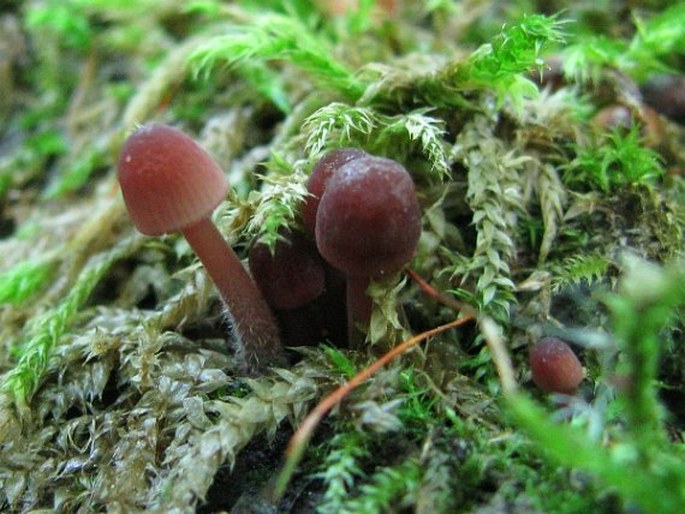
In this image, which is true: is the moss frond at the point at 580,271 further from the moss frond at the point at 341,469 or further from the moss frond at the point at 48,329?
the moss frond at the point at 48,329

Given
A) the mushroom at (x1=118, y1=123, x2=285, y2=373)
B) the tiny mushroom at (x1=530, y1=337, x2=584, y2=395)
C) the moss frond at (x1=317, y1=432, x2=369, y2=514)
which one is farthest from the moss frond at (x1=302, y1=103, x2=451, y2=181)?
the moss frond at (x1=317, y1=432, x2=369, y2=514)

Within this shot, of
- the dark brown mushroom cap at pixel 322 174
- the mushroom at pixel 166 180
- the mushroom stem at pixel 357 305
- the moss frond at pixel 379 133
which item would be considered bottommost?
the mushroom stem at pixel 357 305

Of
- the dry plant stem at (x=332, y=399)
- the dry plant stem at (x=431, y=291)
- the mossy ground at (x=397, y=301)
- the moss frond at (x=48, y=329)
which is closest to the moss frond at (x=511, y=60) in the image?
the mossy ground at (x=397, y=301)

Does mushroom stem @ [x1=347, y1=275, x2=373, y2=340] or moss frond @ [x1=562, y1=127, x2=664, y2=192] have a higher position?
mushroom stem @ [x1=347, y1=275, x2=373, y2=340]

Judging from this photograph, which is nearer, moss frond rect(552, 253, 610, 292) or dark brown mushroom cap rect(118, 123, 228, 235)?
dark brown mushroom cap rect(118, 123, 228, 235)

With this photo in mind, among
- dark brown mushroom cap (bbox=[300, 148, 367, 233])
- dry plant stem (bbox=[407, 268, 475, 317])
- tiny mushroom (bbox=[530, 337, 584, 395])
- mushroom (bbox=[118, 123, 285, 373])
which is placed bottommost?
tiny mushroom (bbox=[530, 337, 584, 395])

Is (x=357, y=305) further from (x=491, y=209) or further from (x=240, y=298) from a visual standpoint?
(x=491, y=209)

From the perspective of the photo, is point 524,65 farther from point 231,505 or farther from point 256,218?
point 231,505

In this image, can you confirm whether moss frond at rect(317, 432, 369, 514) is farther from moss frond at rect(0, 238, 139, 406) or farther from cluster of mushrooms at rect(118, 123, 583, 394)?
moss frond at rect(0, 238, 139, 406)
